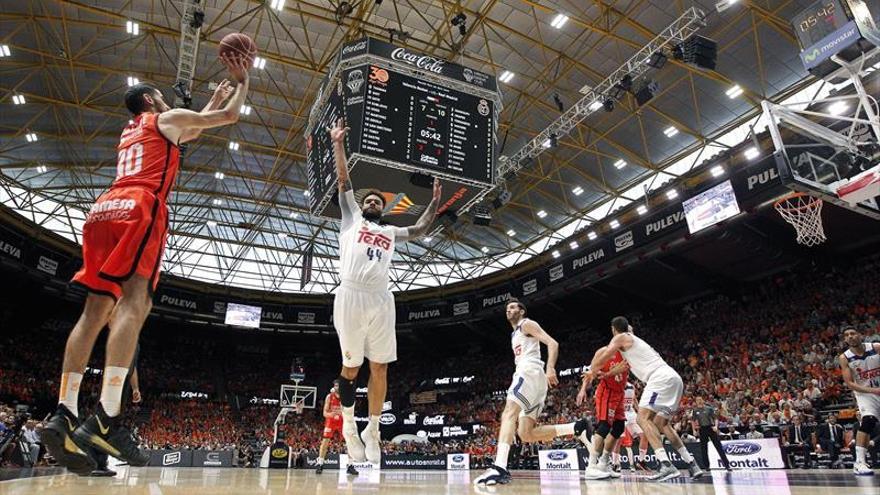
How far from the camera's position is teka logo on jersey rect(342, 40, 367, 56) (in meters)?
9.65

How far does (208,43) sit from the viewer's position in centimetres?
1602

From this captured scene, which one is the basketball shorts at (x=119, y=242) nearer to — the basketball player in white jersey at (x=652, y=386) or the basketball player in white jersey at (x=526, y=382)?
the basketball player in white jersey at (x=526, y=382)

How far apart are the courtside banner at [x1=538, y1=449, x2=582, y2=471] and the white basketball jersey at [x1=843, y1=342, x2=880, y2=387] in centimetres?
806

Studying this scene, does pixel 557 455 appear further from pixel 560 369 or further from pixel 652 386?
pixel 560 369

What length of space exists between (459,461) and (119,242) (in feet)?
60.8

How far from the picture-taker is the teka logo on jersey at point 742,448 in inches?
431

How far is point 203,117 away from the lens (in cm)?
330

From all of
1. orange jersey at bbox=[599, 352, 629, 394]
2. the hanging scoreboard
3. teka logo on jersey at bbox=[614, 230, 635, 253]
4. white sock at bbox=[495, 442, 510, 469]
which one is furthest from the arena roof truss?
white sock at bbox=[495, 442, 510, 469]

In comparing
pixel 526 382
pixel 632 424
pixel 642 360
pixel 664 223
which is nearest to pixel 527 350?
pixel 526 382

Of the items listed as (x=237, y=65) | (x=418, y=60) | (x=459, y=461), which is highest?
(x=418, y=60)

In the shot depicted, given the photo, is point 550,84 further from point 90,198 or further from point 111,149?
point 90,198

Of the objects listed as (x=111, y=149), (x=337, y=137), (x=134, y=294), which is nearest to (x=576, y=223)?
(x=111, y=149)

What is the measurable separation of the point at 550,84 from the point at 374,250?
1364 cm

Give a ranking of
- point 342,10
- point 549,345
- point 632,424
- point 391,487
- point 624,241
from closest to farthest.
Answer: point 391,487
point 549,345
point 632,424
point 342,10
point 624,241
